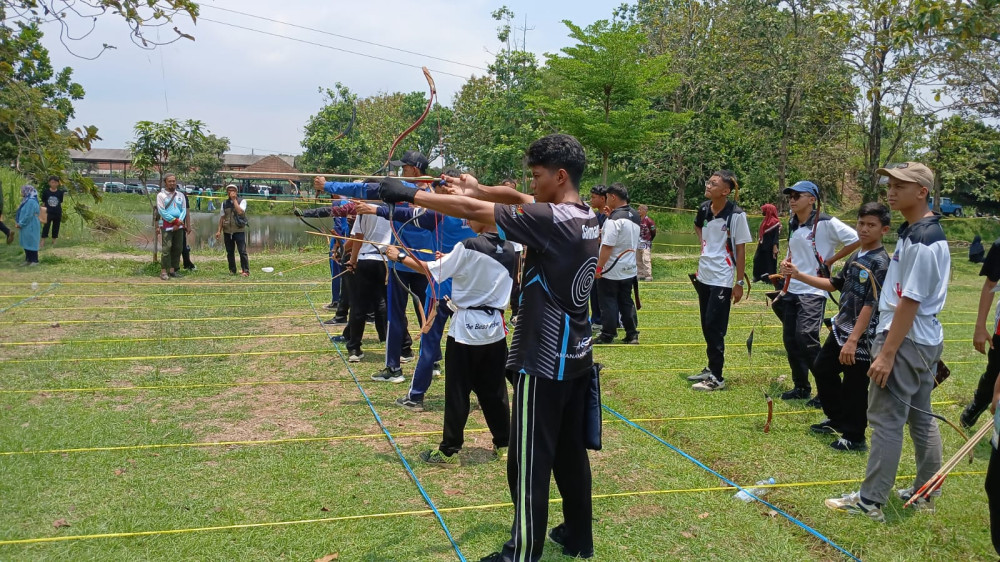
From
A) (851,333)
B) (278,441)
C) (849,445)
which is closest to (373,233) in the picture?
(278,441)

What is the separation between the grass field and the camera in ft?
12.8

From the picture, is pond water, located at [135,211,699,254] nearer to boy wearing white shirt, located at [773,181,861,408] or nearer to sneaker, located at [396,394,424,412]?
sneaker, located at [396,394,424,412]

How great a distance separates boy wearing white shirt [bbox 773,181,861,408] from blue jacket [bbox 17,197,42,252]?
46.9 ft

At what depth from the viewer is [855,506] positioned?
4.28 metres

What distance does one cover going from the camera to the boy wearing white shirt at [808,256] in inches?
245

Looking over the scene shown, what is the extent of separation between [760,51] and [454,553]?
1120 inches

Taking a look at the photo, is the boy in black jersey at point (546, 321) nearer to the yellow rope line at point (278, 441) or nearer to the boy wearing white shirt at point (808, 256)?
the yellow rope line at point (278, 441)

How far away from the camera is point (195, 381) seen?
7082 millimetres

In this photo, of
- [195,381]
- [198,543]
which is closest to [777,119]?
[195,381]

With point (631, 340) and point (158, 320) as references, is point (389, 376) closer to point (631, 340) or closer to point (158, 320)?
point (631, 340)

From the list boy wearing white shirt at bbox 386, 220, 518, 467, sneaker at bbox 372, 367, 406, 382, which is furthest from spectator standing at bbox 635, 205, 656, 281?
boy wearing white shirt at bbox 386, 220, 518, 467

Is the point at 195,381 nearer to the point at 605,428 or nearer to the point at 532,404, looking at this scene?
the point at 605,428

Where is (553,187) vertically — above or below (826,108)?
below

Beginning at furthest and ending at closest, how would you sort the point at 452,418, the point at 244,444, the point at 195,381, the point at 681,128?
the point at 681,128 < the point at 195,381 < the point at 244,444 < the point at 452,418
